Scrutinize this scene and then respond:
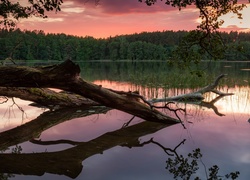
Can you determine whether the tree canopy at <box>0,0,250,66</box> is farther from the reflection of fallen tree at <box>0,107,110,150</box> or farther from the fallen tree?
the reflection of fallen tree at <box>0,107,110,150</box>

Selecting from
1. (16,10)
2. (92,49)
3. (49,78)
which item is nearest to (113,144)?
(49,78)

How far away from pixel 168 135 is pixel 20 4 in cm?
735

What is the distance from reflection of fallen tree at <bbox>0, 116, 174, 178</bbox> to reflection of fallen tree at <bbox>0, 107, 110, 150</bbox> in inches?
8.4

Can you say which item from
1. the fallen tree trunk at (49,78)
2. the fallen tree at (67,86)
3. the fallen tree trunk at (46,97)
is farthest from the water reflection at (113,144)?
the fallen tree trunk at (49,78)

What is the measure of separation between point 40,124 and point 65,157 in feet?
11.4

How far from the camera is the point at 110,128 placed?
9203 mm

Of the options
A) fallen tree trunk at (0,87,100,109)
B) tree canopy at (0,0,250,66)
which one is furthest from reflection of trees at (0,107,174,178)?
tree canopy at (0,0,250,66)

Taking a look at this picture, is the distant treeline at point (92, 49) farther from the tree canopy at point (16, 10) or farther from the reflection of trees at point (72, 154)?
the reflection of trees at point (72, 154)


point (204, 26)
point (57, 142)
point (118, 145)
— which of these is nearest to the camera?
point (204, 26)

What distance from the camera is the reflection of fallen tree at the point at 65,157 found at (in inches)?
221

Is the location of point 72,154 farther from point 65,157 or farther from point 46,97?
point 46,97

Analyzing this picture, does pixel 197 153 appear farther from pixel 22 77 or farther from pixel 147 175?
pixel 22 77

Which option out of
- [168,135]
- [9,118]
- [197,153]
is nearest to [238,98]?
[168,135]

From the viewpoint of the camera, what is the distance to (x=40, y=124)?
31.4 feet
